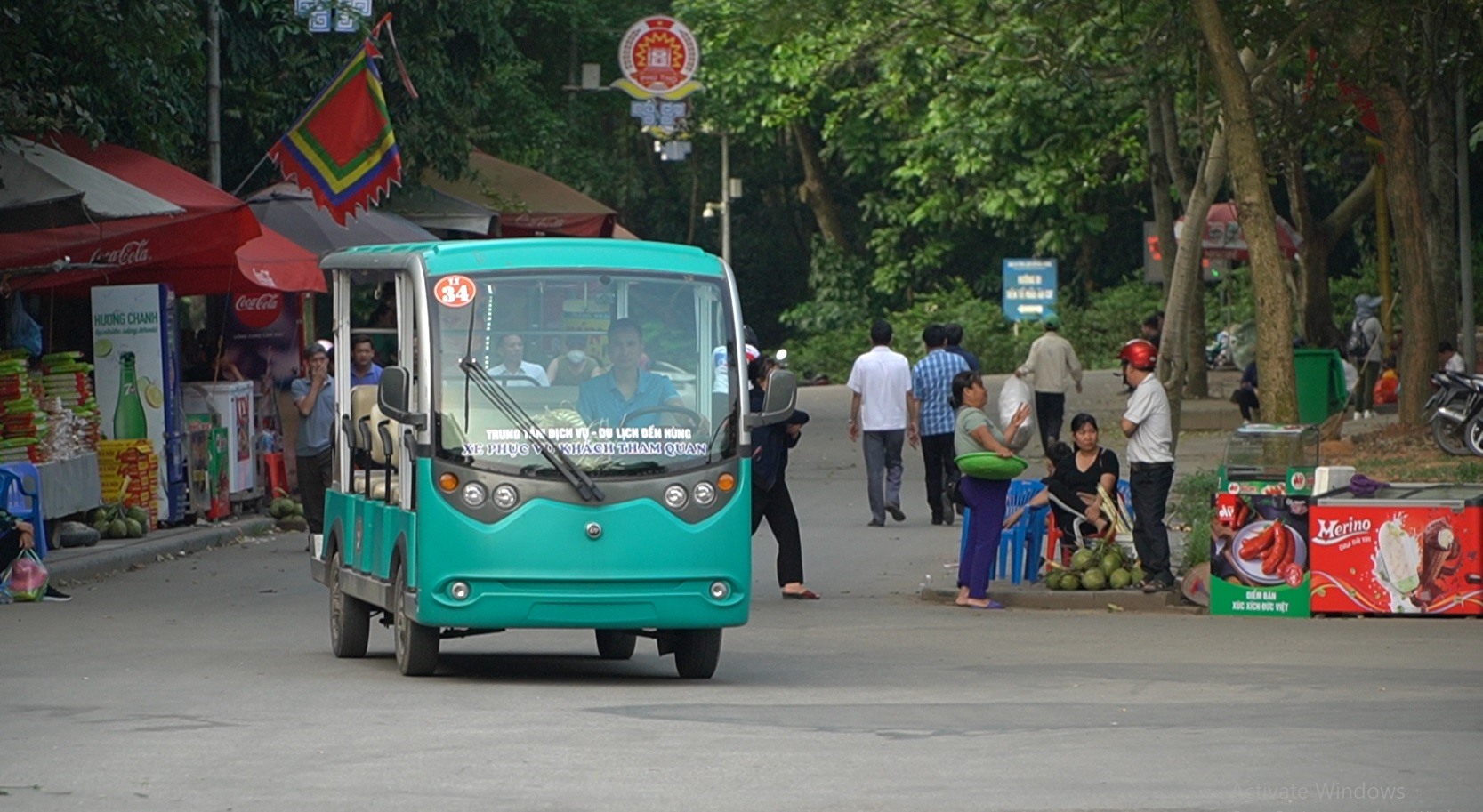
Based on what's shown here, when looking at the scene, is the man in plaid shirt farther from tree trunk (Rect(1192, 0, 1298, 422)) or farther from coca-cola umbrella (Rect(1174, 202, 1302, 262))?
coca-cola umbrella (Rect(1174, 202, 1302, 262))

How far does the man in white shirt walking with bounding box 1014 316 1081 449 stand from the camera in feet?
→ 81.8

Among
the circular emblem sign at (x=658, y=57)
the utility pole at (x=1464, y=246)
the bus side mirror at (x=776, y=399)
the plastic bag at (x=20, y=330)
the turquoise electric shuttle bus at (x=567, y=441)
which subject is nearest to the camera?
the turquoise electric shuttle bus at (x=567, y=441)

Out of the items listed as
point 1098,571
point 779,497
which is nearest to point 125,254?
point 779,497

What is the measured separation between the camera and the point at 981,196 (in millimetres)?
43438

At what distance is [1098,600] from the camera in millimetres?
15992

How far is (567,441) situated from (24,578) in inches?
249

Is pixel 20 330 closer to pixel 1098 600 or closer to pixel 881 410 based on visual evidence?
pixel 881 410

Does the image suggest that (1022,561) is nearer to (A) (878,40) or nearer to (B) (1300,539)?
(B) (1300,539)

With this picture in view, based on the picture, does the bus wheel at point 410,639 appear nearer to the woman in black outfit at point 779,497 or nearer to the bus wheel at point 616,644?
the bus wheel at point 616,644

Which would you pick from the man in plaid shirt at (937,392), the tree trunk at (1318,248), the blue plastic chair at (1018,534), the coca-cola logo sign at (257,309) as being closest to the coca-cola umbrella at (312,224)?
the coca-cola logo sign at (257,309)

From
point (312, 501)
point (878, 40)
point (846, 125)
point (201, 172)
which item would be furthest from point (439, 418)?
point (846, 125)

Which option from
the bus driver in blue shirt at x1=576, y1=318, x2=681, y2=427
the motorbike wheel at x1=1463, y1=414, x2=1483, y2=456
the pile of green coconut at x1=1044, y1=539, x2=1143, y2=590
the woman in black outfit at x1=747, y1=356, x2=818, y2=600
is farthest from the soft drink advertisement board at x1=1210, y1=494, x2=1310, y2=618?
the motorbike wheel at x1=1463, y1=414, x2=1483, y2=456

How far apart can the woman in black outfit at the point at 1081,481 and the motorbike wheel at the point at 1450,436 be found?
12441mm

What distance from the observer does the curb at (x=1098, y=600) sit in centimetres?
1592
